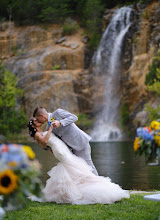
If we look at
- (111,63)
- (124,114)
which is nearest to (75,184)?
(124,114)

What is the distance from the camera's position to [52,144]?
673 cm

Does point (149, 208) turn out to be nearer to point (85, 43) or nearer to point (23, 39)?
point (85, 43)

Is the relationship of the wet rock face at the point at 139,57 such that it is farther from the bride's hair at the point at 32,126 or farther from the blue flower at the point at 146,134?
the blue flower at the point at 146,134

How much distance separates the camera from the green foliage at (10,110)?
4178 cm

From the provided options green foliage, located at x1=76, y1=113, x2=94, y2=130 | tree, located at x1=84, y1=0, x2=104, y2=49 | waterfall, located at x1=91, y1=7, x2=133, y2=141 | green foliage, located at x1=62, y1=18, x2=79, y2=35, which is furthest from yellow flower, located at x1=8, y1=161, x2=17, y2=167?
green foliage, located at x1=62, y1=18, x2=79, y2=35

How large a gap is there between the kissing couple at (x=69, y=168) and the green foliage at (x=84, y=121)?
33.1 m

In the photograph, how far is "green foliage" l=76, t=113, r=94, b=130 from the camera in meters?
40.1

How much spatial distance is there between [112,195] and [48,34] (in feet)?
149

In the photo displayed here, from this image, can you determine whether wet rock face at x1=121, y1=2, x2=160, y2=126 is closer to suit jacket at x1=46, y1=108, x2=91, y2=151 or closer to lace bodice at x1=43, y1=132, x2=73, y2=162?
suit jacket at x1=46, y1=108, x2=91, y2=151

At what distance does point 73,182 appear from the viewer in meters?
6.42

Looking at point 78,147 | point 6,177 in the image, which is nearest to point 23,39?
point 78,147

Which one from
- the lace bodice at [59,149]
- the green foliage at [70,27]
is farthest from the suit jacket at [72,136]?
the green foliage at [70,27]

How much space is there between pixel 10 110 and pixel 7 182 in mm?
41853

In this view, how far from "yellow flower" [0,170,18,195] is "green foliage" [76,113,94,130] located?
124ft
